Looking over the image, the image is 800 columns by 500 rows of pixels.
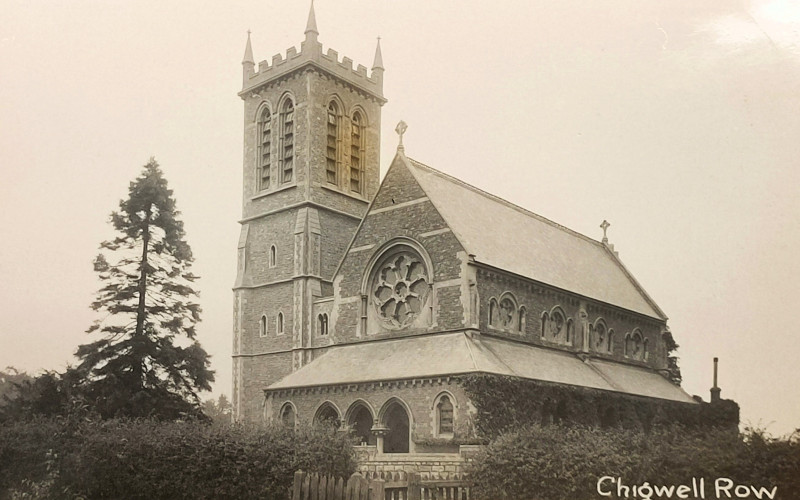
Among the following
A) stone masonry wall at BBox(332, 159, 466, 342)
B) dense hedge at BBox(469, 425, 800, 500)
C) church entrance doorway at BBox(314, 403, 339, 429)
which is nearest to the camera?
dense hedge at BBox(469, 425, 800, 500)

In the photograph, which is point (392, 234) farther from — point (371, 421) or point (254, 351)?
point (254, 351)

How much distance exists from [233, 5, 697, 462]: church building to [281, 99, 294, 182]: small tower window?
10cm

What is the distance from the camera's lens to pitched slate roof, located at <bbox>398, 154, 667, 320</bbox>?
35062 millimetres

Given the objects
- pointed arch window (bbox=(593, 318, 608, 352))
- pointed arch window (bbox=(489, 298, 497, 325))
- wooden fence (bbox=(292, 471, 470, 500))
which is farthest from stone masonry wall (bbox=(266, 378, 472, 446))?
pointed arch window (bbox=(593, 318, 608, 352))

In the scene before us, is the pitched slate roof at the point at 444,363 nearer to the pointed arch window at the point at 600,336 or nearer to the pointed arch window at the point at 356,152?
the pointed arch window at the point at 600,336

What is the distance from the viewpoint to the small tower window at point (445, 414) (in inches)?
1151

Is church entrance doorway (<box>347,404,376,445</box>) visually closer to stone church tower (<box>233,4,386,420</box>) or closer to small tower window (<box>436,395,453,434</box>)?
small tower window (<box>436,395,453,434</box>)

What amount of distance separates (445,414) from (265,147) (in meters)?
24.7

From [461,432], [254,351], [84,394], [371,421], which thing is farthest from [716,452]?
[254,351]

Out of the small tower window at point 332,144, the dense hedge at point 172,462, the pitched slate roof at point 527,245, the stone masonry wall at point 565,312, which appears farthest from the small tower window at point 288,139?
the dense hedge at point 172,462

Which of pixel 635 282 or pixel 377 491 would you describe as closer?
pixel 377 491

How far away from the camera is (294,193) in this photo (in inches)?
1802

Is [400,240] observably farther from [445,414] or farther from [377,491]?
[377,491]

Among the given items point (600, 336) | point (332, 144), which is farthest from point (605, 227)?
point (332, 144)
